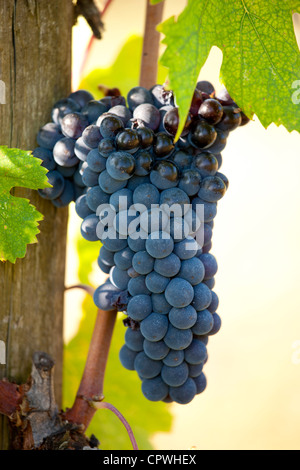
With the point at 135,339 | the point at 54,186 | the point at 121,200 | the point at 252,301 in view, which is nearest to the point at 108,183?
the point at 121,200

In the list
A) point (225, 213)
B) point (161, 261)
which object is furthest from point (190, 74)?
point (225, 213)

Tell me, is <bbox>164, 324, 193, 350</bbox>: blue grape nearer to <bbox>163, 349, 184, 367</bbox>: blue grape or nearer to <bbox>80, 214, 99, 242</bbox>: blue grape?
<bbox>163, 349, 184, 367</bbox>: blue grape

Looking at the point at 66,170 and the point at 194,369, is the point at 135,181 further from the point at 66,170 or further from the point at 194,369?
the point at 194,369

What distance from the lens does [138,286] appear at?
0.75 metres

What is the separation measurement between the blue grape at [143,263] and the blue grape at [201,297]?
8cm

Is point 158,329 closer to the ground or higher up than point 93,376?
higher up

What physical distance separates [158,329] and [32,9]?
0.56 meters

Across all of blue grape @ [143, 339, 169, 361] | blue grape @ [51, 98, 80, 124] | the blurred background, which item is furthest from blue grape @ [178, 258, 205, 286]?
the blurred background

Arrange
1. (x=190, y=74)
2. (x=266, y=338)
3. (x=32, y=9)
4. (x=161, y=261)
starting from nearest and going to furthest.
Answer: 1. (x=190, y=74)
2. (x=161, y=261)
3. (x=32, y=9)
4. (x=266, y=338)

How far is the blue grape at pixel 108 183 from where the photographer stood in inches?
29.6

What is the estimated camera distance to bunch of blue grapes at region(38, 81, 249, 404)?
730 mm

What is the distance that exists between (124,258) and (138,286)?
1.8 inches

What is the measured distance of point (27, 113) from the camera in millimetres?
855
